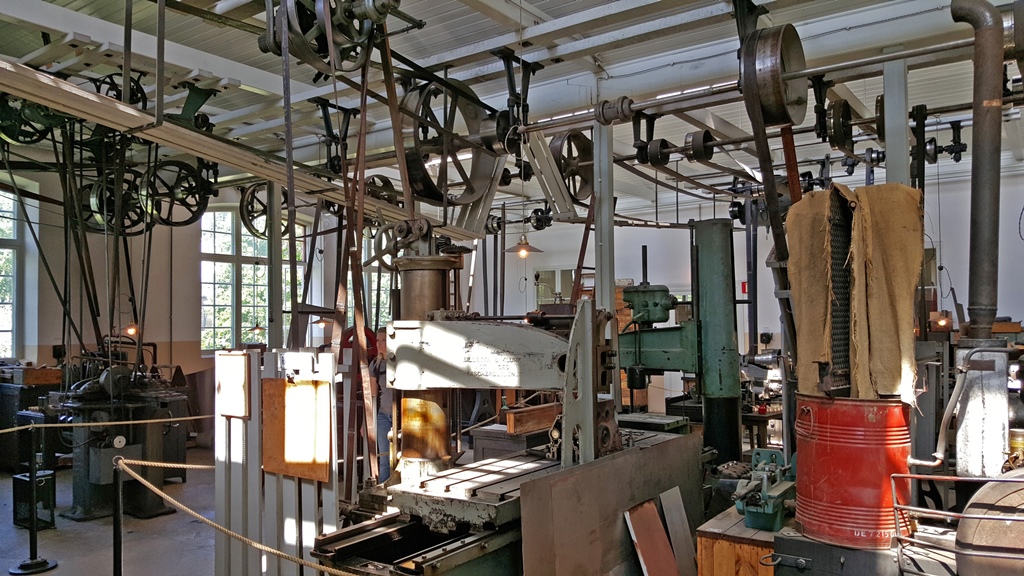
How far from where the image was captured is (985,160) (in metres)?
2.36

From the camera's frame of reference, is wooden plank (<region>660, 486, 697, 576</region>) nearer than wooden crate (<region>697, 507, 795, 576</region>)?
No

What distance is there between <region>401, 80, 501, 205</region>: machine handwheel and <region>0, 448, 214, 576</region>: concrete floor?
104 inches

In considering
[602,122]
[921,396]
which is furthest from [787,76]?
[921,396]

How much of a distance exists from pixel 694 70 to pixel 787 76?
1705mm

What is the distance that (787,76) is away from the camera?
2.81 meters

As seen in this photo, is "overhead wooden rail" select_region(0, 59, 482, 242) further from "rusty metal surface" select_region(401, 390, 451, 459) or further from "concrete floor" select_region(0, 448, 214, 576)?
"concrete floor" select_region(0, 448, 214, 576)

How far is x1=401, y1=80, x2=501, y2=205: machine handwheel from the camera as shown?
12.9ft

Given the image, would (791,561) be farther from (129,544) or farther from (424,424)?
(129,544)

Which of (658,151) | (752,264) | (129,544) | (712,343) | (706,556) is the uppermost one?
(658,151)

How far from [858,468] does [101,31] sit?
406 centimetres

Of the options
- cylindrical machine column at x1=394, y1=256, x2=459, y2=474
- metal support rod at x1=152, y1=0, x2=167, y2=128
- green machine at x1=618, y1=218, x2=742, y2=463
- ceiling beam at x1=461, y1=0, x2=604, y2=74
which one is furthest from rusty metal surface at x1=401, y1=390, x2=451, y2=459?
ceiling beam at x1=461, y1=0, x2=604, y2=74

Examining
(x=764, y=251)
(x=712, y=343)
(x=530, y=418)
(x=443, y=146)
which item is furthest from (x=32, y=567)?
(x=764, y=251)

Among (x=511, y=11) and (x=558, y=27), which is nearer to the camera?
(x=558, y=27)

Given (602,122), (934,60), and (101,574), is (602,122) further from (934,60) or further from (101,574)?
(101,574)
